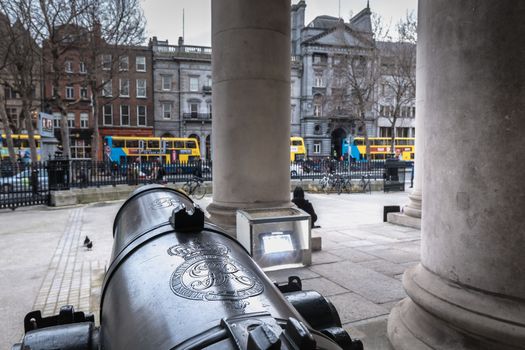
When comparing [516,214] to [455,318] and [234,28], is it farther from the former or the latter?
[234,28]

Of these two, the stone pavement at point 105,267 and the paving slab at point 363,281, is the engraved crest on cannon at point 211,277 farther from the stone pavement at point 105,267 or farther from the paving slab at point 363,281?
Answer: the paving slab at point 363,281

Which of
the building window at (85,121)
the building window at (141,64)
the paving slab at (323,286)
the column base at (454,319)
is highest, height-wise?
the building window at (141,64)

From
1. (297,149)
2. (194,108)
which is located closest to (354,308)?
(297,149)

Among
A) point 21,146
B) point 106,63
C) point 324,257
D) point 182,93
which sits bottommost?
point 324,257

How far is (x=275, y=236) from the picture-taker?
17.1 feet

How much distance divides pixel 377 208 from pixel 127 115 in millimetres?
38615

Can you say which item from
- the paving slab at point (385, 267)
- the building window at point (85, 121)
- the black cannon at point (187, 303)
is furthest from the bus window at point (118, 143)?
the black cannon at point (187, 303)

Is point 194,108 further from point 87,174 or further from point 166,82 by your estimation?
point 87,174

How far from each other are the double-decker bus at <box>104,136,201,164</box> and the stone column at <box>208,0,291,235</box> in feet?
96.2

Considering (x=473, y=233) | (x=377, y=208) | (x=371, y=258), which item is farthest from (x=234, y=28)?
(x=377, y=208)

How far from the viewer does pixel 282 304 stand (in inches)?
54.3

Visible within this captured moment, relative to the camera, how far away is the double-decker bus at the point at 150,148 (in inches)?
1384

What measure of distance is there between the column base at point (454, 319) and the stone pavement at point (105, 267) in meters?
0.55

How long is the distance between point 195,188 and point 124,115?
104ft
